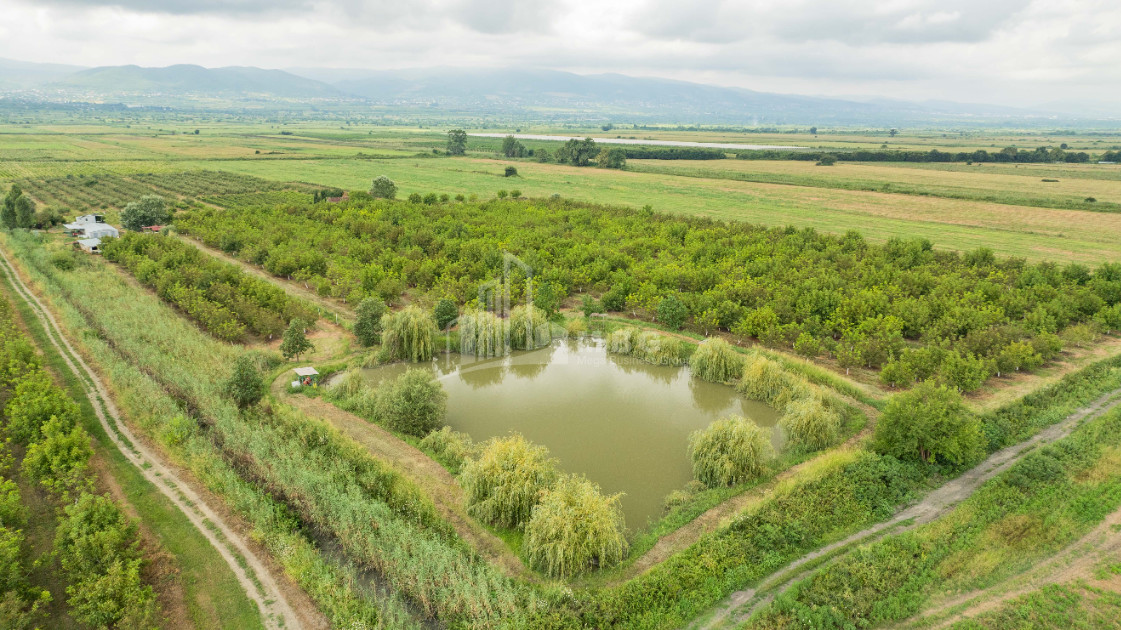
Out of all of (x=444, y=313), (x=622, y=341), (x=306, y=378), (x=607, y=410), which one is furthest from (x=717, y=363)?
(x=306, y=378)

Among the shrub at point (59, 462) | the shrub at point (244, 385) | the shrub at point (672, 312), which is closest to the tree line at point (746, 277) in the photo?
the shrub at point (672, 312)

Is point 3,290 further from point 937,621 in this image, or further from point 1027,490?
point 1027,490

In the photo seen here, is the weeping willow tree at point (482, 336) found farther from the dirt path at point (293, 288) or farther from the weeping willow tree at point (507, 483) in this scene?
the weeping willow tree at point (507, 483)

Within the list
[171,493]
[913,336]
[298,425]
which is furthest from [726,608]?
[913,336]

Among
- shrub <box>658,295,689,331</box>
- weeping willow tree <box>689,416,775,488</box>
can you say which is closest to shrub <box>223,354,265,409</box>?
weeping willow tree <box>689,416,775,488</box>

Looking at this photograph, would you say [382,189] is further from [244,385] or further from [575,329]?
[244,385]
